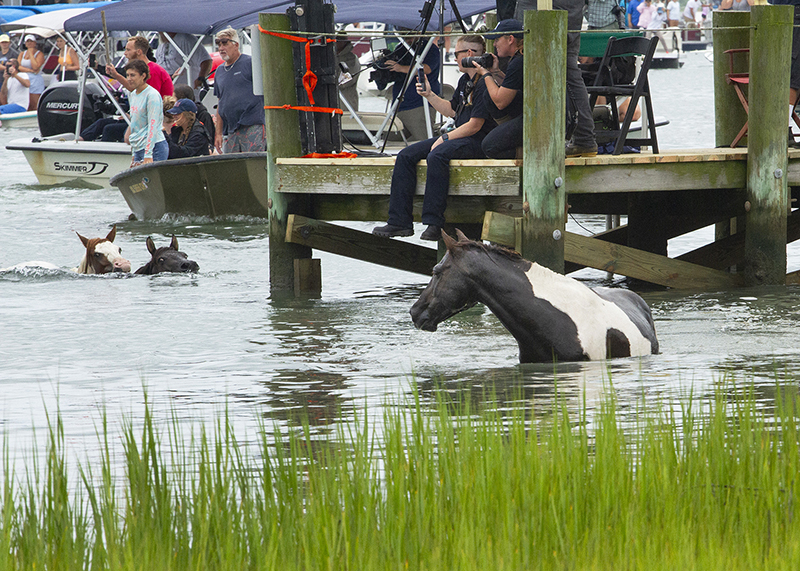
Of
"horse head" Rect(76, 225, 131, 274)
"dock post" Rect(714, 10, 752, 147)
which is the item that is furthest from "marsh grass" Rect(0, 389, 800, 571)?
"horse head" Rect(76, 225, 131, 274)

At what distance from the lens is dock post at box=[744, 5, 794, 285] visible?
9742 millimetres

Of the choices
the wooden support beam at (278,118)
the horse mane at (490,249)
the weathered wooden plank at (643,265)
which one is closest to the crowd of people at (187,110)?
the wooden support beam at (278,118)

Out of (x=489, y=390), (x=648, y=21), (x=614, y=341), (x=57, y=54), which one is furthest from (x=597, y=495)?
(x=648, y=21)

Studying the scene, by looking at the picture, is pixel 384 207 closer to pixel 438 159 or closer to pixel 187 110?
pixel 438 159

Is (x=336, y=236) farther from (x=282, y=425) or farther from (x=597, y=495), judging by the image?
(x=597, y=495)

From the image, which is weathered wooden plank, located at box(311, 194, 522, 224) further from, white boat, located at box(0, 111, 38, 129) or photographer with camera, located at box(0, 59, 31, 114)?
photographer with camera, located at box(0, 59, 31, 114)

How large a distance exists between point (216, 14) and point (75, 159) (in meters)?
3.91

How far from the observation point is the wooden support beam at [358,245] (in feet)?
34.7

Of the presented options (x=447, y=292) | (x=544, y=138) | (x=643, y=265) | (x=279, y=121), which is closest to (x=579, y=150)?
(x=544, y=138)

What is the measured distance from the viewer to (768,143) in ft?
32.4

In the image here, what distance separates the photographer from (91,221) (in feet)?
59.6

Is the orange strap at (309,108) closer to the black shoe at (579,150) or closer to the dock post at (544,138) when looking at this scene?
the dock post at (544,138)

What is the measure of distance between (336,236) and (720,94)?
12.4 ft

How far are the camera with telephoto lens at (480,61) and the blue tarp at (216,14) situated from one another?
319 inches
